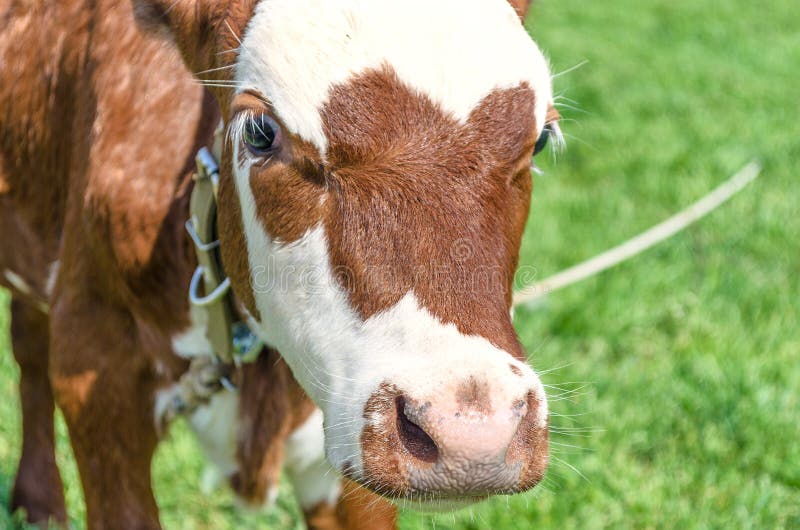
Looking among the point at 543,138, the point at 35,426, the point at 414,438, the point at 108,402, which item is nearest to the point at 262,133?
the point at 543,138

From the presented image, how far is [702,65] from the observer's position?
28.4 feet

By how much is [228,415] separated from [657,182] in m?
3.95

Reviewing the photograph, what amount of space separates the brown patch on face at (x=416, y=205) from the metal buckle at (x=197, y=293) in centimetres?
50

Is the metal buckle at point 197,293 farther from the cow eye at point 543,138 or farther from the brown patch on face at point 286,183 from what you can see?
the cow eye at point 543,138

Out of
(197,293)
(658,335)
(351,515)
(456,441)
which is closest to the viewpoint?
(456,441)

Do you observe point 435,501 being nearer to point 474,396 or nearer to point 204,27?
point 474,396

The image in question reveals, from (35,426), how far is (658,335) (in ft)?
8.07

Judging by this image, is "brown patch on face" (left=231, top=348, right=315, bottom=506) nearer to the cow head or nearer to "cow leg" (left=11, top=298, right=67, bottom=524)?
the cow head

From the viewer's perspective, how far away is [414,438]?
1940 mm

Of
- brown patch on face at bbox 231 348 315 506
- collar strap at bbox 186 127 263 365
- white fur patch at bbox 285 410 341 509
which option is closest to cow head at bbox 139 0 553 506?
collar strap at bbox 186 127 263 365

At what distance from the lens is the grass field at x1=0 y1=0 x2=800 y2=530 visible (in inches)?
147

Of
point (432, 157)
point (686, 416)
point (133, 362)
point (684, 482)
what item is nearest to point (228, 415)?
point (133, 362)

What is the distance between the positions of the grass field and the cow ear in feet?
2.19

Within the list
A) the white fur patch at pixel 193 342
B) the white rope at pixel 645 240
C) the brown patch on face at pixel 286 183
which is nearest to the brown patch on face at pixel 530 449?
the brown patch on face at pixel 286 183
